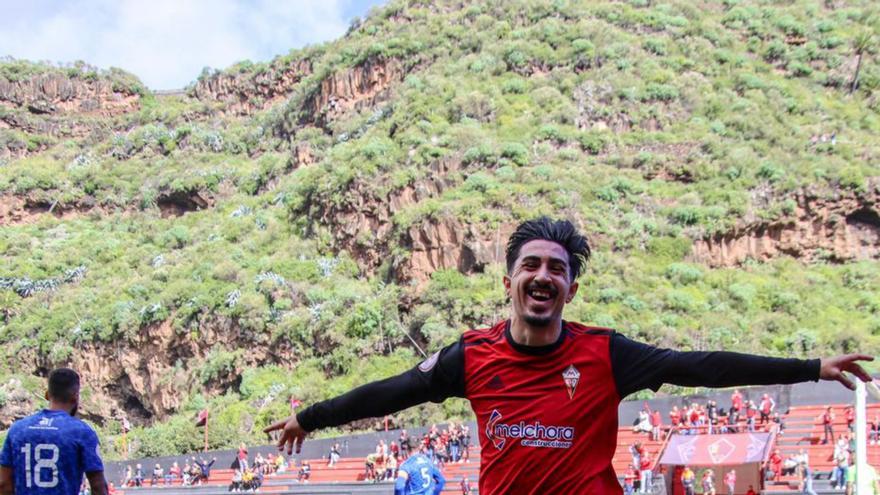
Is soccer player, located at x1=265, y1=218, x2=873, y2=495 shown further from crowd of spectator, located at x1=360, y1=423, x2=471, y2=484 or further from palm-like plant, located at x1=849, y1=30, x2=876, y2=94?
palm-like plant, located at x1=849, y1=30, x2=876, y2=94

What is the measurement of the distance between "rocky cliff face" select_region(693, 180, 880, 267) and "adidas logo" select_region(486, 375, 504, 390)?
39158 mm

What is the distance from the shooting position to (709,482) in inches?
692

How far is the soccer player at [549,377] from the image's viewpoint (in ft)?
11.6

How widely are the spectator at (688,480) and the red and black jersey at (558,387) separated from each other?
50.7 ft

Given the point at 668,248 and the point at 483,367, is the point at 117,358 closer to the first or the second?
the point at 668,248

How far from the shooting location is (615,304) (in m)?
35.4

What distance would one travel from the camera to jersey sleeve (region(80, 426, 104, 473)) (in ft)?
17.8

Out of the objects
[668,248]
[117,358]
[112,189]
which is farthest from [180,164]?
[668,248]

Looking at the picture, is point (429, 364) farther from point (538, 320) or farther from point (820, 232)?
point (820, 232)

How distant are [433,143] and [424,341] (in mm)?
12904

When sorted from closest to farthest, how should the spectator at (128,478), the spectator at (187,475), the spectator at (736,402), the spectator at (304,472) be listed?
the spectator at (736,402) < the spectator at (304,472) < the spectator at (187,475) < the spectator at (128,478)

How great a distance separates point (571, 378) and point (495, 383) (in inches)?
12.3

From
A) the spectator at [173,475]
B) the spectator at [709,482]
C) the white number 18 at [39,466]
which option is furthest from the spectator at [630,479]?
the spectator at [173,475]

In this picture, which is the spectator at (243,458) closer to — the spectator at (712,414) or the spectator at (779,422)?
the spectator at (712,414)
